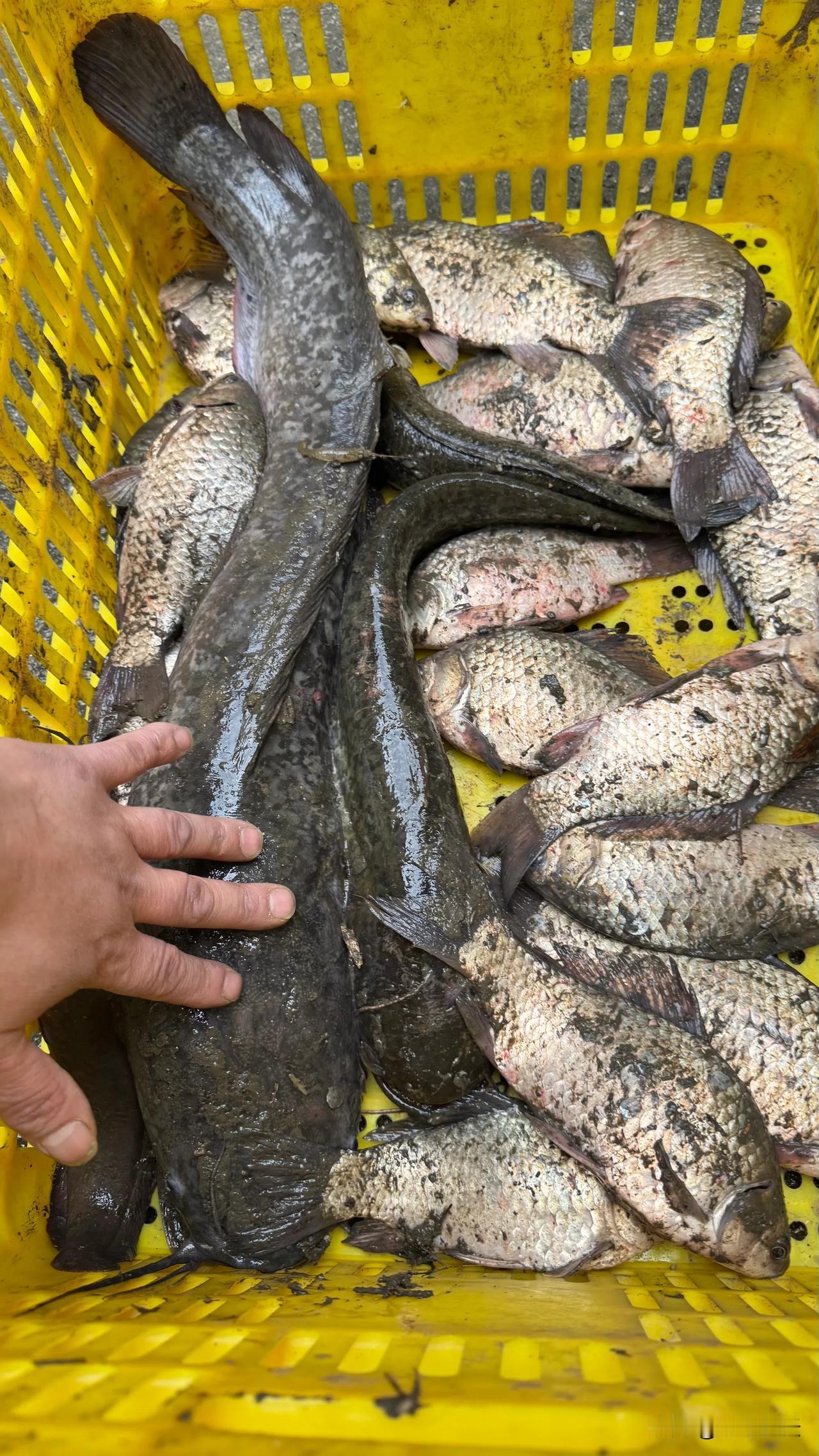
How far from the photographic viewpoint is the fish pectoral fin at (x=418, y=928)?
85.7 inches

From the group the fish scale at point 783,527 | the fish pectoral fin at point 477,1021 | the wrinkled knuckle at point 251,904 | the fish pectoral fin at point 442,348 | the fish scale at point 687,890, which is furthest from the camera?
the fish pectoral fin at point 442,348

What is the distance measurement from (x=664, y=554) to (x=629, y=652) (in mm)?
395

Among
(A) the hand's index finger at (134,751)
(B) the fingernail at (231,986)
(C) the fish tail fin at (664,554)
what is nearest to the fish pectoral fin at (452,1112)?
(B) the fingernail at (231,986)

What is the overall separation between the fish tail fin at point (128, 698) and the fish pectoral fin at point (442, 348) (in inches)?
60.6

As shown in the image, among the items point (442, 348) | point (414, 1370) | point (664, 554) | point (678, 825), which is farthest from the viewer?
point (442, 348)

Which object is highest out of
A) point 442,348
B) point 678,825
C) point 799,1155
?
point 442,348

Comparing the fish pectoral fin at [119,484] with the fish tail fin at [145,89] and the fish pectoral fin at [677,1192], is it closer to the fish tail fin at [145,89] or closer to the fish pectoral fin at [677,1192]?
the fish tail fin at [145,89]

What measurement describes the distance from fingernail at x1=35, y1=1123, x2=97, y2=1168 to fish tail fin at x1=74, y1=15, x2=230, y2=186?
2.70 metres

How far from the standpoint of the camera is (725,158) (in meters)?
3.25

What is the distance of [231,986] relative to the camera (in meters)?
1.98

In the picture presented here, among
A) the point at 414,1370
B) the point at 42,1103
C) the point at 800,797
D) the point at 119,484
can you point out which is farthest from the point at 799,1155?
the point at 119,484

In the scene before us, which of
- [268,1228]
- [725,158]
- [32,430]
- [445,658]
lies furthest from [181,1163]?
[725,158]

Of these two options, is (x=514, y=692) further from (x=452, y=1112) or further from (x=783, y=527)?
(x=452, y=1112)

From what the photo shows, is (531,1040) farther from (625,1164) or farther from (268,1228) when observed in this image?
(268,1228)
